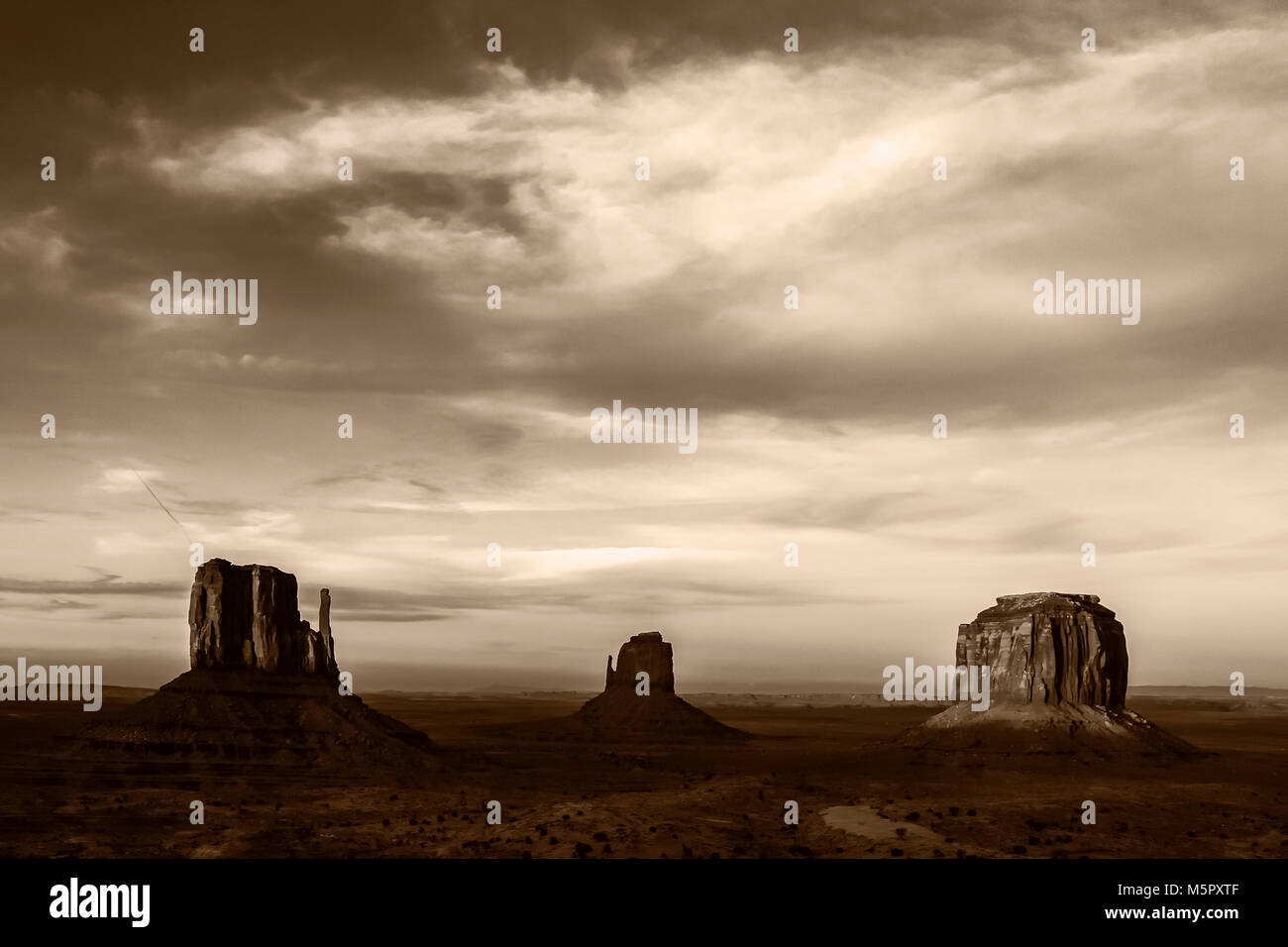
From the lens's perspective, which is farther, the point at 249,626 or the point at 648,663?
the point at 648,663

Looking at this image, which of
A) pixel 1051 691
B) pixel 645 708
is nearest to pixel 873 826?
pixel 1051 691

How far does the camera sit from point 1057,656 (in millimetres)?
109562

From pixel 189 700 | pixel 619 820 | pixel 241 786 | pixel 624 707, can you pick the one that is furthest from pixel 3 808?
pixel 624 707

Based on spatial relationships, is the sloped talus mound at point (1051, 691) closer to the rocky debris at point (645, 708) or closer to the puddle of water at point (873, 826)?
the puddle of water at point (873, 826)

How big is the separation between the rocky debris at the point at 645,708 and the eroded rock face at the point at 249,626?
203ft

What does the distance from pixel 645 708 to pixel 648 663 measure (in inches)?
441

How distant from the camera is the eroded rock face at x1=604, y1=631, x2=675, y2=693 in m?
181

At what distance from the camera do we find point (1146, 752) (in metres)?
101

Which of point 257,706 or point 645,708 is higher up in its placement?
point 257,706

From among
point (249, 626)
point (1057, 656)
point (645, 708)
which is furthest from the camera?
Answer: point (645, 708)

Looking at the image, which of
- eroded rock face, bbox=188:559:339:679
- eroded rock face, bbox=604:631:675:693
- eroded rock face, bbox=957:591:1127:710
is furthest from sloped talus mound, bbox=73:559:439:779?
eroded rock face, bbox=604:631:675:693

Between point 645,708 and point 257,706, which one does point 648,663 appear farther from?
point 257,706

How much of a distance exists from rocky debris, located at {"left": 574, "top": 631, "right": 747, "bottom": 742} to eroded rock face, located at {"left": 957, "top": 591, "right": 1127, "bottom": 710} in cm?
6051
